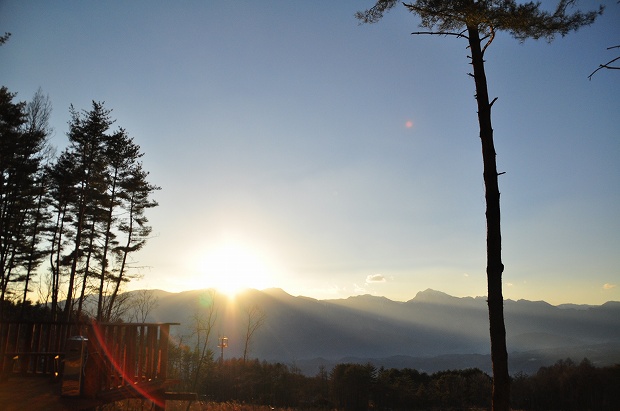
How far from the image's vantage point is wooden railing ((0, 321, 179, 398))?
5877 mm

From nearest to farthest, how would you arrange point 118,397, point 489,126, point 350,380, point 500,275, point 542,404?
point 118,397, point 500,275, point 489,126, point 350,380, point 542,404

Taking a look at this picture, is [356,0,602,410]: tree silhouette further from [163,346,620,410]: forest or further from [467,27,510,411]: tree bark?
[163,346,620,410]: forest

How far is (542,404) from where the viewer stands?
4938 centimetres

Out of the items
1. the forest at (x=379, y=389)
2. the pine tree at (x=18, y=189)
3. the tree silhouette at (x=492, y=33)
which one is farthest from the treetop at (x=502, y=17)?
the forest at (x=379, y=389)

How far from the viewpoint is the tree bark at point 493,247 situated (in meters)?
6.87

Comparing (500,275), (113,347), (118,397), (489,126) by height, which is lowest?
(118,397)

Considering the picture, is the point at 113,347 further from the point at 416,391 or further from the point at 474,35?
the point at 416,391

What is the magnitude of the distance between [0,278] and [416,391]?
37.8 meters

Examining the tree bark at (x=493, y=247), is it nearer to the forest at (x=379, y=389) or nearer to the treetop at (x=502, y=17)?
the treetop at (x=502, y=17)

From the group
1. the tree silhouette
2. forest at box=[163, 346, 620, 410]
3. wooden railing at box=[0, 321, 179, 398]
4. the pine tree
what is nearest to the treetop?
the tree silhouette

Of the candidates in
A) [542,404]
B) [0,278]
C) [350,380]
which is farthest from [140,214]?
[542,404]

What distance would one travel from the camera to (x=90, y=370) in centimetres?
591

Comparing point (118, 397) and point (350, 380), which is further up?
point (118, 397)

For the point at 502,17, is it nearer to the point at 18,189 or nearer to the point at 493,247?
the point at 493,247
